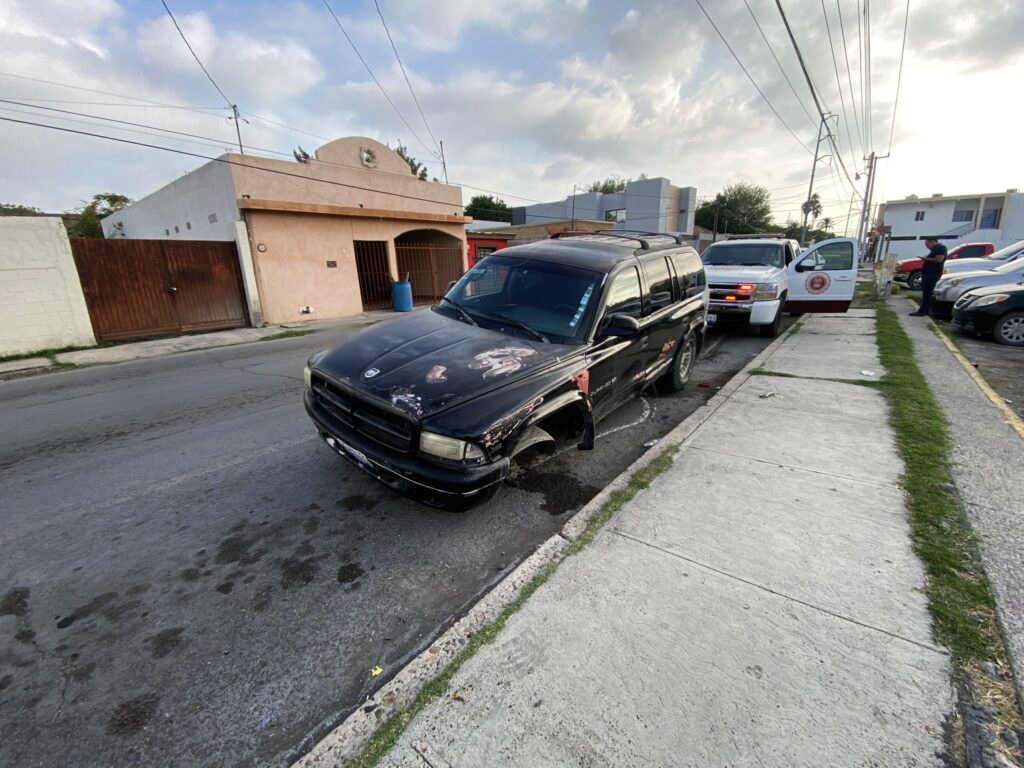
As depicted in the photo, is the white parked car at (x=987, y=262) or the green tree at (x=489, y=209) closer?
the white parked car at (x=987, y=262)

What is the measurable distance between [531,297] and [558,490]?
164 cm

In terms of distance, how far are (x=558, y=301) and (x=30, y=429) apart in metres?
6.03

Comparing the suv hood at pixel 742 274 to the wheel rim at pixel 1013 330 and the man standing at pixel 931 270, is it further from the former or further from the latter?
the man standing at pixel 931 270

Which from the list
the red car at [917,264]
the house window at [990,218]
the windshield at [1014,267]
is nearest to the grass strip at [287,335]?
the windshield at [1014,267]

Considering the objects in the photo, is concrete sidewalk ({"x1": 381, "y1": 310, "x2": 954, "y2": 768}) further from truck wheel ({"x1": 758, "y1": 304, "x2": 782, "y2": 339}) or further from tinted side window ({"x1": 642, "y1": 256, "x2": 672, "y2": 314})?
truck wheel ({"x1": 758, "y1": 304, "x2": 782, "y2": 339})

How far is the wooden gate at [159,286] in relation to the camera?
962 cm

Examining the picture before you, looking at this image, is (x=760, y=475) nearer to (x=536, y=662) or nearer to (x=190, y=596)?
(x=536, y=662)

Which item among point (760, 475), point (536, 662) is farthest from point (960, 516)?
point (536, 662)

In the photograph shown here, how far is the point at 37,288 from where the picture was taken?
8688 mm

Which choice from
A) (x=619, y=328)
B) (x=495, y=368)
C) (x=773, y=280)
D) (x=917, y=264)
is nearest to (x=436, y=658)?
(x=495, y=368)

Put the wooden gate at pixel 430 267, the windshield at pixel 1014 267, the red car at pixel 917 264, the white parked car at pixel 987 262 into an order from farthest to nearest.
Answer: the red car at pixel 917 264
the wooden gate at pixel 430 267
the white parked car at pixel 987 262
the windshield at pixel 1014 267

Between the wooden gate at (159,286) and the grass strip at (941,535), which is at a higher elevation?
the wooden gate at (159,286)

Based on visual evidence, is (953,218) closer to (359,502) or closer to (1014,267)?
(1014,267)

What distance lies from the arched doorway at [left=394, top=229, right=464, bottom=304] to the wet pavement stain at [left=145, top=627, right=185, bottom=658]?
15.8 metres
